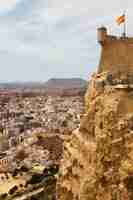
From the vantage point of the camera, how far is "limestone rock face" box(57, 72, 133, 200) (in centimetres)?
3128

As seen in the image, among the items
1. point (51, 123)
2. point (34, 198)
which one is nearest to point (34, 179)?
point (34, 198)

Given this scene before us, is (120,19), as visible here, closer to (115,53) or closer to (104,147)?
(115,53)

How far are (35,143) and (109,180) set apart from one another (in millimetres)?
73764

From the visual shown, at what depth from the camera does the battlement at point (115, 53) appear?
4088 cm

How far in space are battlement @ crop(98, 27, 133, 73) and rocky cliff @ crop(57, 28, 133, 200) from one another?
441 mm

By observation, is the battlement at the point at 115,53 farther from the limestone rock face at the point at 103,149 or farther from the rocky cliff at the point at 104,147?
the limestone rock face at the point at 103,149

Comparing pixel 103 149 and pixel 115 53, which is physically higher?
pixel 115 53

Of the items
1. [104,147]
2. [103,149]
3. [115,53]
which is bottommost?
[103,149]

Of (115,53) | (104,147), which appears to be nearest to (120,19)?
(115,53)

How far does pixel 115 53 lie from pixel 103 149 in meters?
11.5

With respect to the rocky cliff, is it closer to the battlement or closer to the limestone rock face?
the limestone rock face

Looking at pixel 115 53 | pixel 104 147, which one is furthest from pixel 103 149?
pixel 115 53

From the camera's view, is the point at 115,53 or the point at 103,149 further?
the point at 115,53

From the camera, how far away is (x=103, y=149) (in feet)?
108
